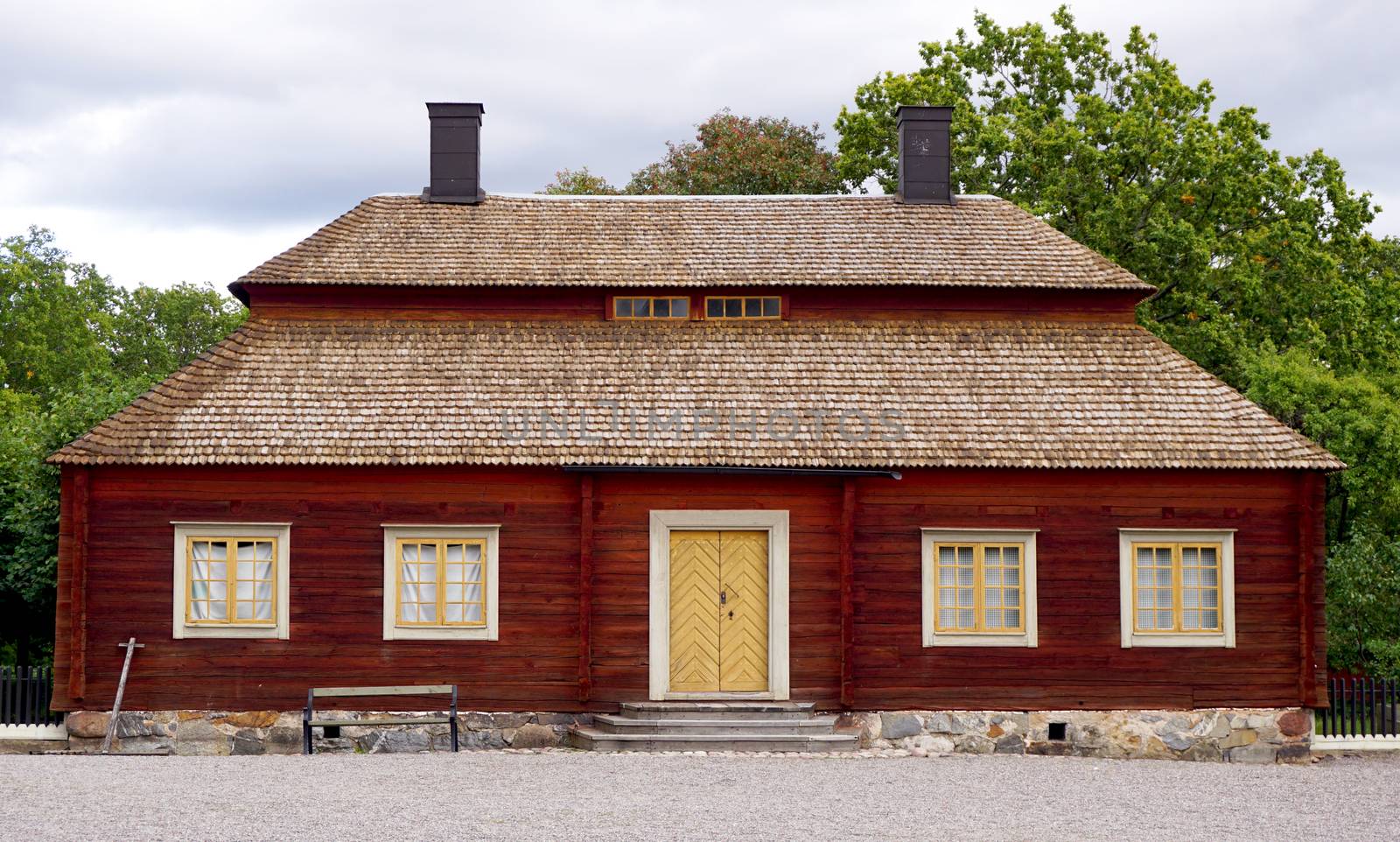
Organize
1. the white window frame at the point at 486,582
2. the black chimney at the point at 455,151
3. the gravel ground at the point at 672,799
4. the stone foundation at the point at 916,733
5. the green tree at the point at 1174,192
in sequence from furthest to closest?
the green tree at the point at 1174,192
the black chimney at the point at 455,151
the white window frame at the point at 486,582
the stone foundation at the point at 916,733
the gravel ground at the point at 672,799

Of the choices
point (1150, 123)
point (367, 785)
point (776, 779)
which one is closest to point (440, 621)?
point (367, 785)

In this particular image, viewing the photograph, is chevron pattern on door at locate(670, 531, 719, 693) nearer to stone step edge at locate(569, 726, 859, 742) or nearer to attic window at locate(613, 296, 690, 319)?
stone step edge at locate(569, 726, 859, 742)

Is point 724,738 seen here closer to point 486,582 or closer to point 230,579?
point 486,582

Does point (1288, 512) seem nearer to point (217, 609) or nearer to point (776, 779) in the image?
point (776, 779)

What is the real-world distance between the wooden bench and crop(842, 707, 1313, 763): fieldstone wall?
4880mm

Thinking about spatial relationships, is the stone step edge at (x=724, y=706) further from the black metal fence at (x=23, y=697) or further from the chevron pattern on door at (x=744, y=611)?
the black metal fence at (x=23, y=697)

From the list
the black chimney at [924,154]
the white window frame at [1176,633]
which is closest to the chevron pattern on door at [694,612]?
the white window frame at [1176,633]

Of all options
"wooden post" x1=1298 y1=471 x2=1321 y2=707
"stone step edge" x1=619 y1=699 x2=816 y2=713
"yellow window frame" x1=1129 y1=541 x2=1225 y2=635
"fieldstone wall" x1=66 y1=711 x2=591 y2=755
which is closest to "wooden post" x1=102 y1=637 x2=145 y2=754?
"fieldstone wall" x1=66 y1=711 x2=591 y2=755

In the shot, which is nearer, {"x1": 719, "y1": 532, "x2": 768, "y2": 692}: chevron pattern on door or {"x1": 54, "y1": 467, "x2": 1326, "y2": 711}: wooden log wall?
{"x1": 54, "y1": 467, "x2": 1326, "y2": 711}: wooden log wall

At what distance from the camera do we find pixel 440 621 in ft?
54.5

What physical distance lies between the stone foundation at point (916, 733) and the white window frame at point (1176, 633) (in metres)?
0.87

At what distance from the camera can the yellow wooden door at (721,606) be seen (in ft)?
55.1

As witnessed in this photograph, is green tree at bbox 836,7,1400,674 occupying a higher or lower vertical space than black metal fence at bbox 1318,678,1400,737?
higher

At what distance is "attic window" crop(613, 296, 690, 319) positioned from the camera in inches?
734
